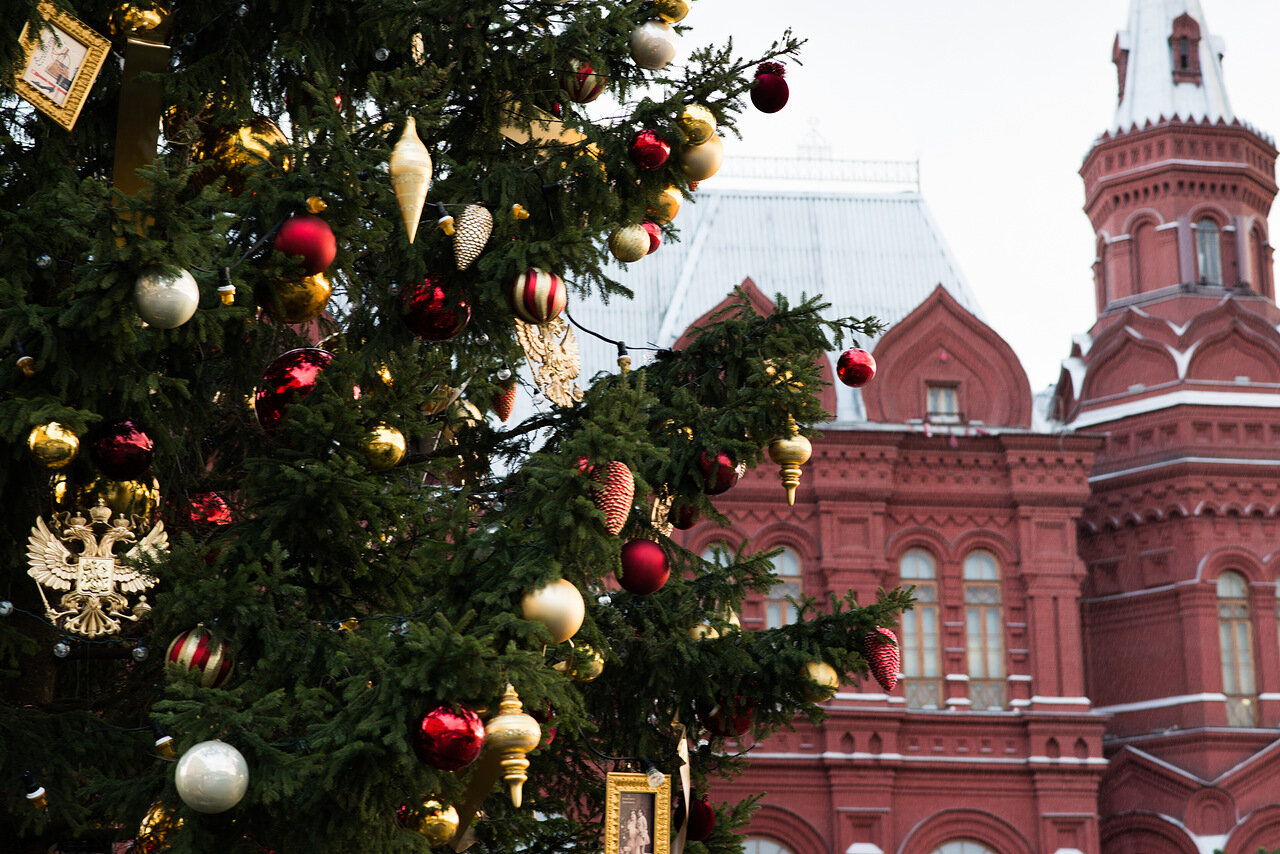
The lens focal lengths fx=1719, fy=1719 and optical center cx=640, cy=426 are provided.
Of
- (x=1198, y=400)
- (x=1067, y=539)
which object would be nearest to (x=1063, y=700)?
(x=1067, y=539)

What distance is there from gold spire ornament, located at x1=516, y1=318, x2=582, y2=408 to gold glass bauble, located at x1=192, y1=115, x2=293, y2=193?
1.43 metres

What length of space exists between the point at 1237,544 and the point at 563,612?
20475mm

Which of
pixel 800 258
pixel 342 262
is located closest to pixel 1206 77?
pixel 800 258

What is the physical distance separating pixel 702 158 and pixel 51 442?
285cm

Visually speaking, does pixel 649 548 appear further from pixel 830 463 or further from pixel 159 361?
pixel 830 463

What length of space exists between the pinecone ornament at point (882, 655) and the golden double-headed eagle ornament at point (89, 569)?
308 centimetres

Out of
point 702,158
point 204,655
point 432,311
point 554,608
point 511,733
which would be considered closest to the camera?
point 511,733

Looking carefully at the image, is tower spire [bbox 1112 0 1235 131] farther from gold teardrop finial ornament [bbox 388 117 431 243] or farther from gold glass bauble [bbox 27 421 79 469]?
gold glass bauble [bbox 27 421 79 469]

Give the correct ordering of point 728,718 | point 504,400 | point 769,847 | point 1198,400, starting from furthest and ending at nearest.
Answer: point 1198,400 → point 769,847 → point 504,400 → point 728,718

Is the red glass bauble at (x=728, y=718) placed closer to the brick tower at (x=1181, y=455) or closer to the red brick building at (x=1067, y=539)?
the red brick building at (x=1067, y=539)

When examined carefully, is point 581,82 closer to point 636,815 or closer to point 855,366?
point 855,366

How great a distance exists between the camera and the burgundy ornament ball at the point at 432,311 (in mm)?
6906

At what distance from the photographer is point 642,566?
6707mm

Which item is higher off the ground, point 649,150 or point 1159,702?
point 1159,702
